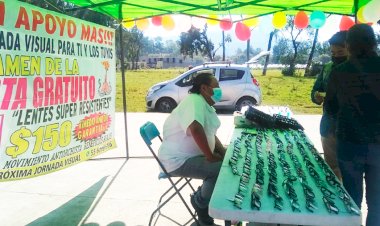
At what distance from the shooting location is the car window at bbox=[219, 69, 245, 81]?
455 inches

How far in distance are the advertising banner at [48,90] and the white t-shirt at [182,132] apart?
1.35m

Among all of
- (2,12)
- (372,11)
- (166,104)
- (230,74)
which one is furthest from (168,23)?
(166,104)

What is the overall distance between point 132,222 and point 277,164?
1714 mm

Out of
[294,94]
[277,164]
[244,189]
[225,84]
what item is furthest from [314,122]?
[294,94]

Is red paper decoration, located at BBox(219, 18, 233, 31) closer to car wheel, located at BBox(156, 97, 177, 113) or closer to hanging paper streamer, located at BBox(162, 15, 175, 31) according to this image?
hanging paper streamer, located at BBox(162, 15, 175, 31)

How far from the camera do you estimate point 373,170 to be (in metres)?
2.38

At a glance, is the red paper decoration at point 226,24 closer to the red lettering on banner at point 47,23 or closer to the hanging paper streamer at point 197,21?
the hanging paper streamer at point 197,21

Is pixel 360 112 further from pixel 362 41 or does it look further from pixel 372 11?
pixel 372 11

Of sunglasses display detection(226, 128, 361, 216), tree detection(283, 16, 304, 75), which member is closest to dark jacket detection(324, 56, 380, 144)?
sunglasses display detection(226, 128, 361, 216)

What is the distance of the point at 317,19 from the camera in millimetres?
5527

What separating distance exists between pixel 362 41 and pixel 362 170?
2.74 ft

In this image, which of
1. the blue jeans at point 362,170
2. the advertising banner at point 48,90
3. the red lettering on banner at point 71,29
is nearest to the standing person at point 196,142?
the blue jeans at point 362,170

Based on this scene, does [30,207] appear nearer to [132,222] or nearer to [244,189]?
[132,222]

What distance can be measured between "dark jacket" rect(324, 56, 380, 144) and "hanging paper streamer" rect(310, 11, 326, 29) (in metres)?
3.39
